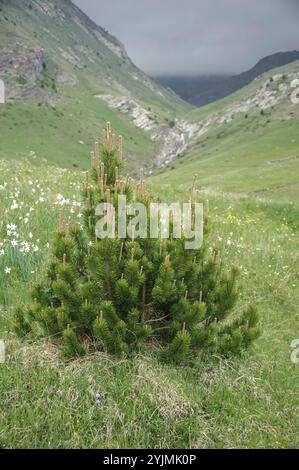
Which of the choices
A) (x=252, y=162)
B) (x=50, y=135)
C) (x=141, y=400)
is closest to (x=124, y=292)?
(x=141, y=400)

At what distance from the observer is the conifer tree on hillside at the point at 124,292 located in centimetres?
593

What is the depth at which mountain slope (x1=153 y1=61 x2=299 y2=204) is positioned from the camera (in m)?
49.6

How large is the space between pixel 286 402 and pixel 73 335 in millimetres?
3043

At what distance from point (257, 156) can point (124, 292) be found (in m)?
89.4

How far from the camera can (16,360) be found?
19.3ft

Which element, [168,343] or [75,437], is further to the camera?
[168,343]

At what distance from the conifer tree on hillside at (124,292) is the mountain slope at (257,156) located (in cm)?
1518

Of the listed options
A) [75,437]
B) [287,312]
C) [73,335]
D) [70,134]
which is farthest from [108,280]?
[70,134]

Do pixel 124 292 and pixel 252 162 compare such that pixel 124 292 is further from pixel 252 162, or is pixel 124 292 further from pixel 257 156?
pixel 257 156

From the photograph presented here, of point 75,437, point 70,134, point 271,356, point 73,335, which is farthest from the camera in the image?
point 70,134

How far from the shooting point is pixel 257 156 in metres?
90.9

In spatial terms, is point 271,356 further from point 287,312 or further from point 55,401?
point 55,401

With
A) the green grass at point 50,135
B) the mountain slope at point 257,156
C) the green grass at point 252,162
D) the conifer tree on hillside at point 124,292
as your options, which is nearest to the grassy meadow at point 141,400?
the conifer tree on hillside at point 124,292

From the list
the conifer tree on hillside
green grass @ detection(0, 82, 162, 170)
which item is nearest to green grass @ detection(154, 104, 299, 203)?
the conifer tree on hillside
